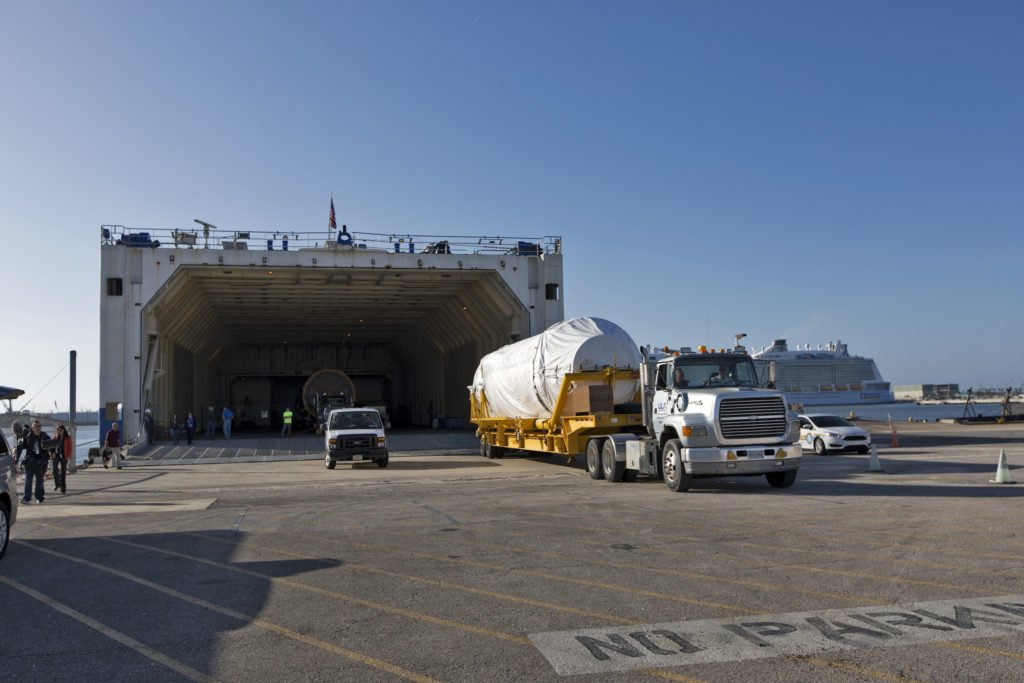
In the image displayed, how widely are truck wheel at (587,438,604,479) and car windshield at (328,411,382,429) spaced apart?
8.85m

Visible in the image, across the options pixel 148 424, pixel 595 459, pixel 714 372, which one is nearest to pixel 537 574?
pixel 714 372

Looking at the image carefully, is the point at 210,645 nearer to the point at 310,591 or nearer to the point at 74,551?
the point at 310,591

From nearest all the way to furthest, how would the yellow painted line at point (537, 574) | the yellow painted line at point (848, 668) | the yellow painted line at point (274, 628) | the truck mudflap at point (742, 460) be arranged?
the yellow painted line at point (848, 668)
the yellow painted line at point (274, 628)
the yellow painted line at point (537, 574)
the truck mudflap at point (742, 460)

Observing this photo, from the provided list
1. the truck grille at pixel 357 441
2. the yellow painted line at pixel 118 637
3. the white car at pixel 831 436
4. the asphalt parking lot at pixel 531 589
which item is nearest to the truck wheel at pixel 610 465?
the asphalt parking lot at pixel 531 589

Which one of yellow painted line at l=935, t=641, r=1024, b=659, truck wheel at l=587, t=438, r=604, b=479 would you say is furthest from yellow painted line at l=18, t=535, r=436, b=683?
truck wheel at l=587, t=438, r=604, b=479

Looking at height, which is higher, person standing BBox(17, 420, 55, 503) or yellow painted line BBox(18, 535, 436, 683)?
person standing BBox(17, 420, 55, 503)

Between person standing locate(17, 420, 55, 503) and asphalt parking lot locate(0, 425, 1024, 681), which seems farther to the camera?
person standing locate(17, 420, 55, 503)

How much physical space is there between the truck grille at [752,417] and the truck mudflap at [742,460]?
0.28 metres

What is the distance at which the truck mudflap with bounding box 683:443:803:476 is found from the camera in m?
14.1

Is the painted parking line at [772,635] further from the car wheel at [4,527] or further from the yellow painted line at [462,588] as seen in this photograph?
the car wheel at [4,527]

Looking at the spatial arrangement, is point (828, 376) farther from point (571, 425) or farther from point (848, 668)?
point (848, 668)

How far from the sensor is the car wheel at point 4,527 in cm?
924

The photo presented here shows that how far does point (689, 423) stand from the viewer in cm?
1437

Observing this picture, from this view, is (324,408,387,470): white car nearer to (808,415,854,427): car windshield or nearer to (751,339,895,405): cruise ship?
(808,415,854,427): car windshield
